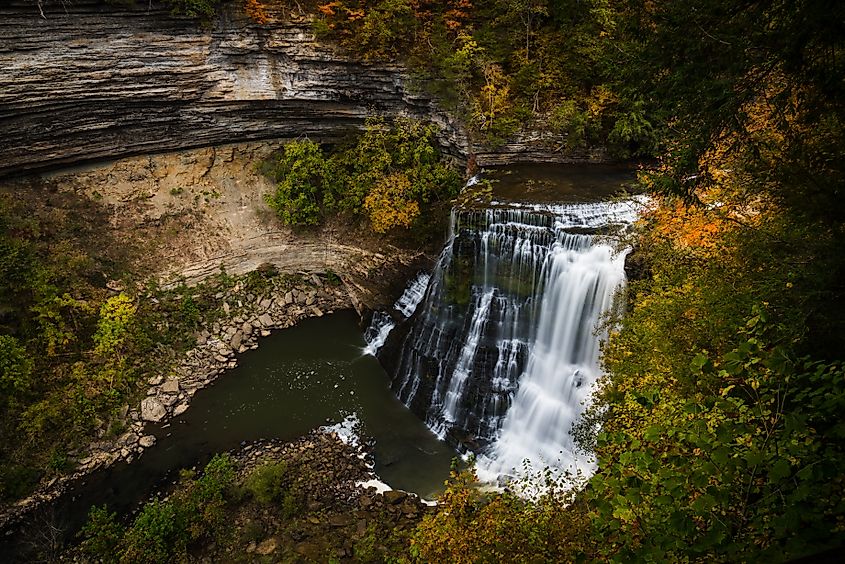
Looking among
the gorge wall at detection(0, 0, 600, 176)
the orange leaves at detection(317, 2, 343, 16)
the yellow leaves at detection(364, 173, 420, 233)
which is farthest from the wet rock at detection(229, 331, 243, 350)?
the orange leaves at detection(317, 2, 343, 16)

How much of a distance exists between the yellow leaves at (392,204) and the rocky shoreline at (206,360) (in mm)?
3715

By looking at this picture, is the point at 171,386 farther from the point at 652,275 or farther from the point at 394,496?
the point at 652,275

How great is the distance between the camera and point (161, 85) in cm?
1642

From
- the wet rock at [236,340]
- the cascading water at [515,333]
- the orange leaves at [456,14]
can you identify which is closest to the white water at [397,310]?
the cascading water at [515,333]

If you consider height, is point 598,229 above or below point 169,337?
above

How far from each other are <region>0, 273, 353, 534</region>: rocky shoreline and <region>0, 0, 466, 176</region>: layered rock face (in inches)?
246

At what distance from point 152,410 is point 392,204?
9.85m

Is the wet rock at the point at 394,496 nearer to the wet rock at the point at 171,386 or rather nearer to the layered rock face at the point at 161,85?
the wet rock at the point at 171,386

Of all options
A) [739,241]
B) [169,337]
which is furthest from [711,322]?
[169,337]

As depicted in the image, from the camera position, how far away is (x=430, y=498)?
39.7ft

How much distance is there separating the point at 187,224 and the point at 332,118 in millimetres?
6877

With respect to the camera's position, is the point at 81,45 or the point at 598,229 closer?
the point at 598,229

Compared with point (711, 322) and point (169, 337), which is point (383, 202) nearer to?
point (169, 337)

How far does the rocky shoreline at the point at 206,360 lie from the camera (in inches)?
506
